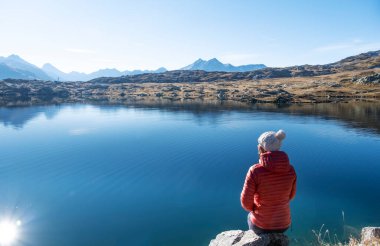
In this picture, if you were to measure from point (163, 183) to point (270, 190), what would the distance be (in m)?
20.2

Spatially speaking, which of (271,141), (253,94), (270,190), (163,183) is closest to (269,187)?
(270,190)

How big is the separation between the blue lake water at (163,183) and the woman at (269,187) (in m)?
8.73

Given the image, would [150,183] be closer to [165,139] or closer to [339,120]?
[165,139]

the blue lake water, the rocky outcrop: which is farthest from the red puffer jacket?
the rocky outcrop

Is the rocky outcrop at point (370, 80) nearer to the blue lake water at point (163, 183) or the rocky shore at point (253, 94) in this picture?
the rocky shore at point (253, 94)

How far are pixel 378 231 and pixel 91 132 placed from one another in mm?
49859

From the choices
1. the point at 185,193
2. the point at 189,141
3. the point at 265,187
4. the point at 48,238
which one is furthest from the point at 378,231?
the point at 189,141

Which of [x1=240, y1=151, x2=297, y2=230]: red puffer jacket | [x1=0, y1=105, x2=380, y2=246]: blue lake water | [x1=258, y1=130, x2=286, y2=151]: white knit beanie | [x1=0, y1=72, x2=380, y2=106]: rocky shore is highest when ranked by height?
[x1=258, y1=130, x2=286, y2=151]: white knit beanie

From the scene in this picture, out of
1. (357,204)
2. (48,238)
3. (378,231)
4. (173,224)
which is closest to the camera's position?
(378,231)

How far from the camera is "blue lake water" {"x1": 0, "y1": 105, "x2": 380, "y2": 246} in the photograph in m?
19.8

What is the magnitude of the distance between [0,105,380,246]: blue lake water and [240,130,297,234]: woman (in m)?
8.73

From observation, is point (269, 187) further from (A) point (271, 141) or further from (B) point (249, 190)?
(A) point (271, 141)

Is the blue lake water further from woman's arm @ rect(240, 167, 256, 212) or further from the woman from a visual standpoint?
woman's arm @ rect(240, 167, 256, 212)

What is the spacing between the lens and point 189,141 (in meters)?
47.4
